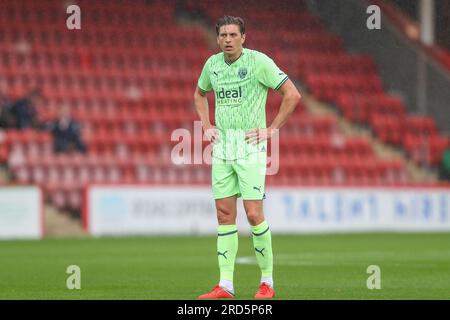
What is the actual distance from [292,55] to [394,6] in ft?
11.8

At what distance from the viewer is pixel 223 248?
966 cm

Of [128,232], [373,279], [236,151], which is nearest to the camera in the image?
Result: [236,151]

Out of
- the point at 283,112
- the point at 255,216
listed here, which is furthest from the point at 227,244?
the point at 283,112

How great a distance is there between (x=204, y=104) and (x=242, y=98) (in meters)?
0.51

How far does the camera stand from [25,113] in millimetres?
23469

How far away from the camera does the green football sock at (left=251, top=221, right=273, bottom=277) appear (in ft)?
31.6

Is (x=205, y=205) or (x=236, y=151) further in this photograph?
(x=205, y=205)

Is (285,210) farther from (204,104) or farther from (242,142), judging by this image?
(242,142)

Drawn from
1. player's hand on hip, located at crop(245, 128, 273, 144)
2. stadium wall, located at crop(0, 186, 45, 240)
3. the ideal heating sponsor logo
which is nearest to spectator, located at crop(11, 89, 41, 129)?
stadium wall, located at crop(0, 186, 45, 240)

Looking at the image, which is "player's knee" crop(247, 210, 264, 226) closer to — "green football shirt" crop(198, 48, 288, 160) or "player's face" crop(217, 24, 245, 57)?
"green football shirt" crop(198, 48, 288, 160)

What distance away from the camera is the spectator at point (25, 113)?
75.9 feet

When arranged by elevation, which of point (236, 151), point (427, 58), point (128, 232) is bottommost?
point (128, 232)

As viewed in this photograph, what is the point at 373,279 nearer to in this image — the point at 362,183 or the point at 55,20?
the point at 362,183
